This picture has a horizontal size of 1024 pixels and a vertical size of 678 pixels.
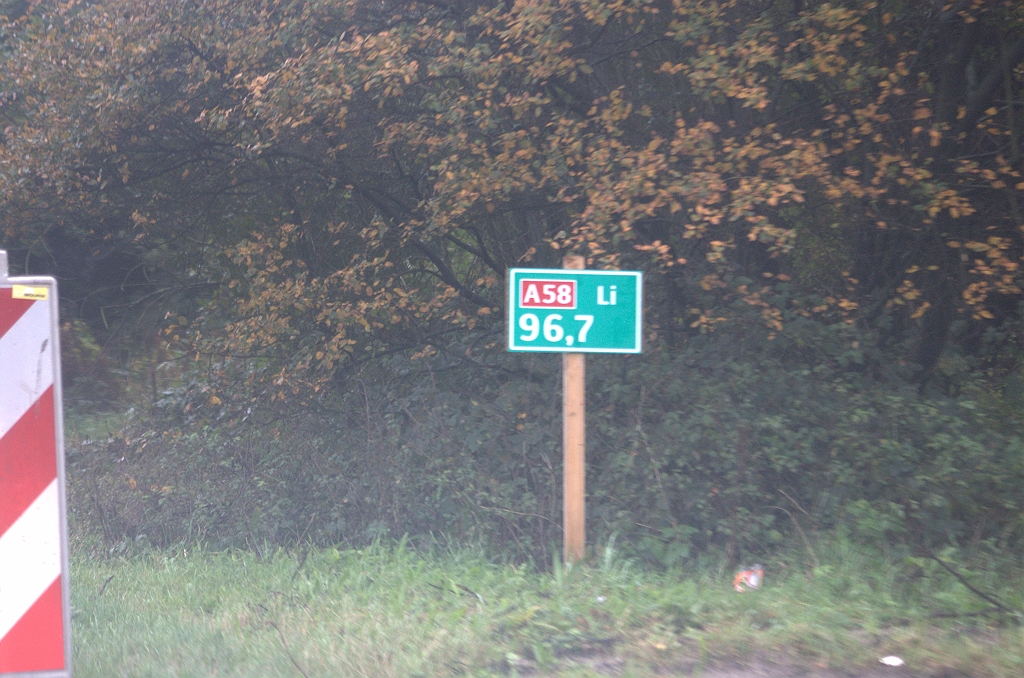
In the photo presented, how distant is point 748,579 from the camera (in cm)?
565

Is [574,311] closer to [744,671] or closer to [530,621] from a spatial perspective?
[530,621]

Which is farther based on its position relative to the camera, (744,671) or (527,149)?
(527,149)

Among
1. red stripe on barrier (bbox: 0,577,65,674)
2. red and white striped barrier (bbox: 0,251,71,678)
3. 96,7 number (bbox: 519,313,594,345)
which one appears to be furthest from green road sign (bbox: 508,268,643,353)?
red stripe on barrier (bbox: 0,577,65,674)

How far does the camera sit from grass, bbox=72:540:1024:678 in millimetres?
4371

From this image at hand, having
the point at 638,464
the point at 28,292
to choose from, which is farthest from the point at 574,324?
the point at 28,292

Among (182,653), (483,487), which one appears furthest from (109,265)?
(182,653)

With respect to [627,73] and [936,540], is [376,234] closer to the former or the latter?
[627,73]

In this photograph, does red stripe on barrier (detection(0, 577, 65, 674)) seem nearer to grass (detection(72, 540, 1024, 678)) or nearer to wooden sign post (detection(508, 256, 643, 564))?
grass (detection(72, 540, 1024, 678))

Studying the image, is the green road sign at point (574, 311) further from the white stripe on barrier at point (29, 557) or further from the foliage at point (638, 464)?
the white stripe on barrier at point (29, 557)

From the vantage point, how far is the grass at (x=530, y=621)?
172 inches

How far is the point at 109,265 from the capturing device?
14.1 m

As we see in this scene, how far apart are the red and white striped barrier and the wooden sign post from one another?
2902mm

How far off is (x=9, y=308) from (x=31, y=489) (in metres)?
0.76

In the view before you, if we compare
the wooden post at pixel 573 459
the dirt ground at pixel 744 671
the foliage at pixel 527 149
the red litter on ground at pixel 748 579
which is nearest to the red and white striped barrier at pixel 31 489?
the dirt ground at pixel 744 671
